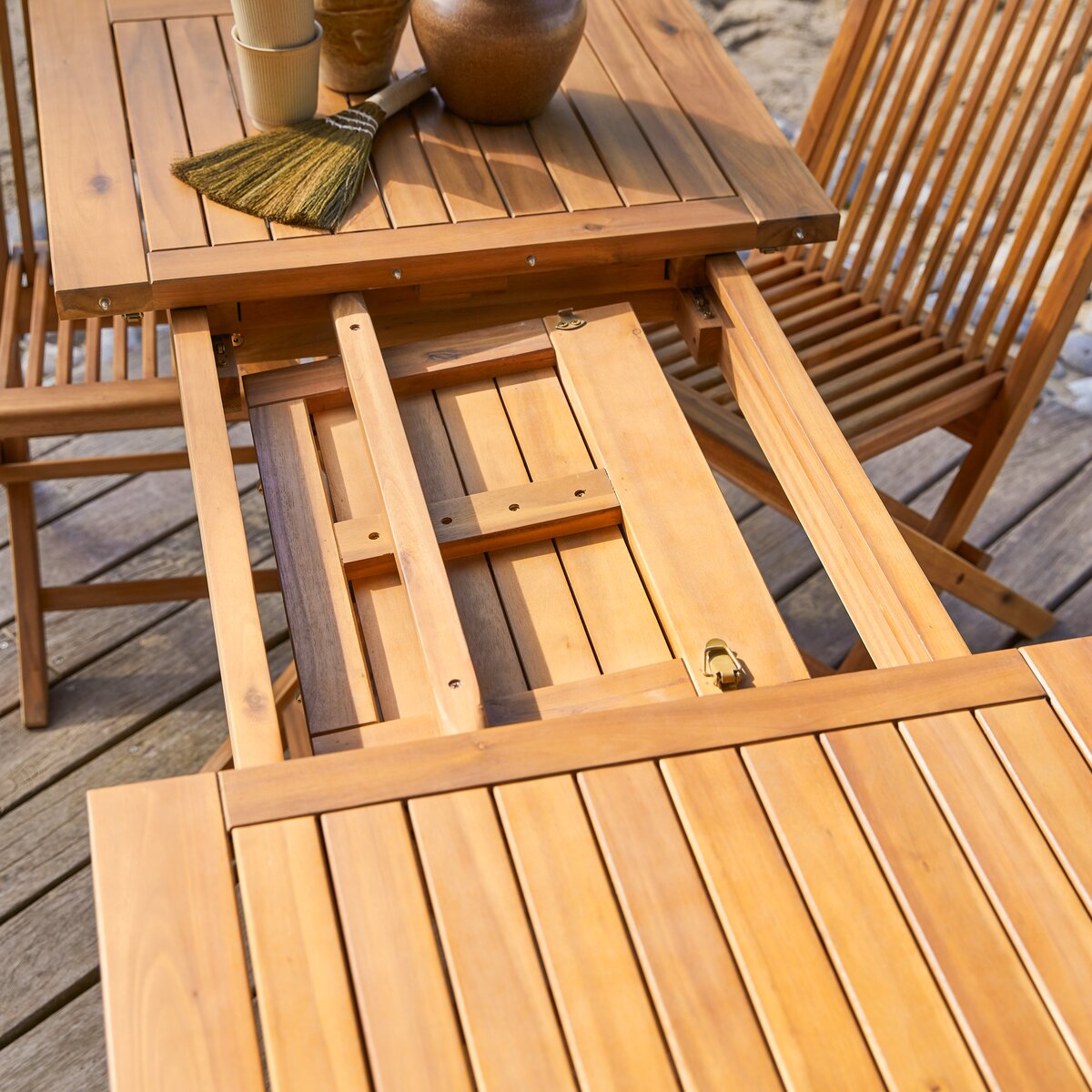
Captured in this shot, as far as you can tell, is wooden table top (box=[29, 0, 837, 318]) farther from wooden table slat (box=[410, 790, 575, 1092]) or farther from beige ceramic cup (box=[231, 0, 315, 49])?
wooden table slat (box=[410, 790, 575, 1092])

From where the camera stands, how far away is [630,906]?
3.24ft

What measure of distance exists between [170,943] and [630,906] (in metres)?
0.35

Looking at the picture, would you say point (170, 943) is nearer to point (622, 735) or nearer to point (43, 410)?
point (622, 735)

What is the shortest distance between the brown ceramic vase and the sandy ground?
8.20 ft

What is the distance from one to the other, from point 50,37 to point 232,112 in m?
0.38

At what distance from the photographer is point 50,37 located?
1.92m

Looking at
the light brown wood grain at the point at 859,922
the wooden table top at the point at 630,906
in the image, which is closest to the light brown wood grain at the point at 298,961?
the wooden table top at the point at 630,906

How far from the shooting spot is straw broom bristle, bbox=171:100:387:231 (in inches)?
62.9

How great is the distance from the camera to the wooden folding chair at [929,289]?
199cm

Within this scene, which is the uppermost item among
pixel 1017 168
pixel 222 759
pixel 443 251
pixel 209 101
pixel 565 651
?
pixel 209 101

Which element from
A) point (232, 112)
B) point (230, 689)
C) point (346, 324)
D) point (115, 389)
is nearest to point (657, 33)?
point (232, 112)

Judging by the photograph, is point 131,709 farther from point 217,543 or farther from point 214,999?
point 214,999

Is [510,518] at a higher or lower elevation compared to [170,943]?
higher

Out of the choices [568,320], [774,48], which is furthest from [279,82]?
[774,48]
